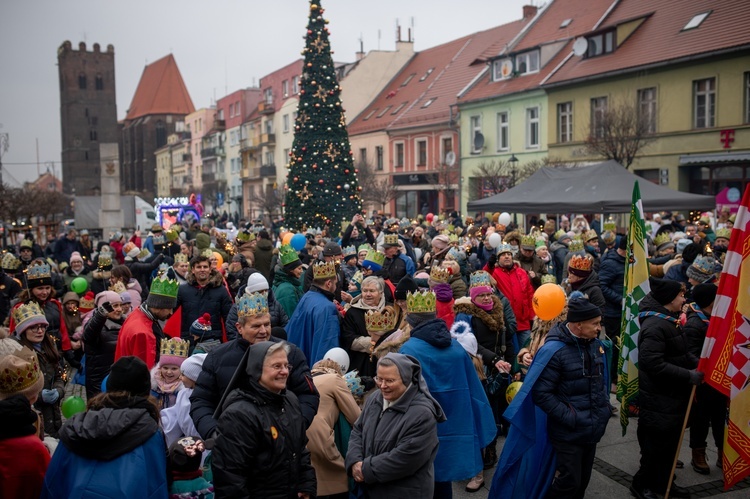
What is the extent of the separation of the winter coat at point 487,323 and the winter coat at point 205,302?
8.42 feet

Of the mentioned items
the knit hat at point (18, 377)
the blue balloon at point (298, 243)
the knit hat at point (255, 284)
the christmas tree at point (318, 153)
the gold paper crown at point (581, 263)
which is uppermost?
the christmas tree at point (318, 153)

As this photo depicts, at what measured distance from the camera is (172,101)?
99.0 metres

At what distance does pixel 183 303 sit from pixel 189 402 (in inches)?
110

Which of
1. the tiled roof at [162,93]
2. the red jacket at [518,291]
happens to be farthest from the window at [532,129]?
the tiled roof at [162,93]

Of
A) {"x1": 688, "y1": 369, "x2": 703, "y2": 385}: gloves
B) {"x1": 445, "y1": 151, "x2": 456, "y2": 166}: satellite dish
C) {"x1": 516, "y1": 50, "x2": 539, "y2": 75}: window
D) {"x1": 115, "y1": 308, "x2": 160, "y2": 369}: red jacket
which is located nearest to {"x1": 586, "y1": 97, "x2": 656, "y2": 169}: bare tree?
{"x1": 516, "y1": 50, "x2": 539, "y2": 75}: window

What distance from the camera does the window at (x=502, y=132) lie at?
113 ft

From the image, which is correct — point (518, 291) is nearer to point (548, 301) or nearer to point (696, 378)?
point (548, 301)

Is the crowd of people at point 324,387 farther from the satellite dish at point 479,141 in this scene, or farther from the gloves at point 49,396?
the satellite dish at point 479,141

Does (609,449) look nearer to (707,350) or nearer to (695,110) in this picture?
(707,350)

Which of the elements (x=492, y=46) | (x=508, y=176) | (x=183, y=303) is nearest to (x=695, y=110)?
(x=508, y=176)

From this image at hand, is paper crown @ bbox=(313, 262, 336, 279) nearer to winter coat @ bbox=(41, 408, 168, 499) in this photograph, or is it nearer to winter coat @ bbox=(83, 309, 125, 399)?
winter coat @ bbox=(83, 309, 125, 399)

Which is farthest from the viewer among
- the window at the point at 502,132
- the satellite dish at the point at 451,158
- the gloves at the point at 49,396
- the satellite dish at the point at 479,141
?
the satellite dish at the point at 451,158

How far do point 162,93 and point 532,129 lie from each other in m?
79.5

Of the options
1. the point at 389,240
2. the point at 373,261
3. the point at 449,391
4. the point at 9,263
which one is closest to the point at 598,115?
the point at 389,240
